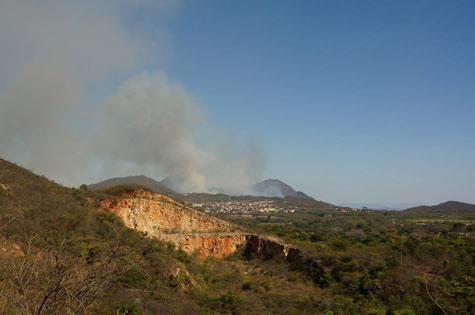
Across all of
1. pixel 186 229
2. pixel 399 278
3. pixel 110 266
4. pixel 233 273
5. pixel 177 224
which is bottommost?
pixel 233 273

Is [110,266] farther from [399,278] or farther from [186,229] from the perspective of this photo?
[186,229]

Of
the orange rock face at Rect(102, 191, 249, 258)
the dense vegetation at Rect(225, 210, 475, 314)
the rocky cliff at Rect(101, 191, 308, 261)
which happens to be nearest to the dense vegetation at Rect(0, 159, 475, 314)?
the dense vegetation at Rect(225, 210, 475, 314)

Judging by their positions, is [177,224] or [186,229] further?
[186,229]

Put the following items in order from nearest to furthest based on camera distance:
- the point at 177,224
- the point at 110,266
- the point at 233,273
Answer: the point at 110,266 → the point at 233,273 → the point at 177,224

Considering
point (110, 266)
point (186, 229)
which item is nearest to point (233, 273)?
point (186, 229)

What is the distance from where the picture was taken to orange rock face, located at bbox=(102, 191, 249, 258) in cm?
2430

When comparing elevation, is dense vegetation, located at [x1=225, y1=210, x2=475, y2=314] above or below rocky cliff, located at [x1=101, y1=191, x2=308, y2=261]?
below

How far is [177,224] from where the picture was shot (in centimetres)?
2638

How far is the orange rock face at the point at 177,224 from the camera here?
2430cm

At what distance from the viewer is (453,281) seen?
1720 cm

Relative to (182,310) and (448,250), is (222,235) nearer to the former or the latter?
(182,310)

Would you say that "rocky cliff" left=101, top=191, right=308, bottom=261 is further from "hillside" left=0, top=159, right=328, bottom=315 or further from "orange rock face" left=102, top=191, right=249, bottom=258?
"hillside" left=0, top=159, right=328, bottom=315

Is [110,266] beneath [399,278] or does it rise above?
above

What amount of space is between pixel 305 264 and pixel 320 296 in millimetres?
5367
